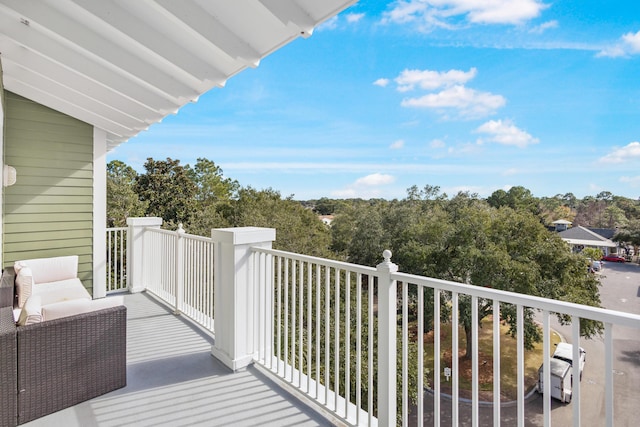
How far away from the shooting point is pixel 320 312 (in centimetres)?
375

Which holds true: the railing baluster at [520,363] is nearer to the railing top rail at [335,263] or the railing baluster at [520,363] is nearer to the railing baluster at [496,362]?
the railing baluster at [496,362]

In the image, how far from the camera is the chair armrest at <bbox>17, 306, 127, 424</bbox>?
228cm

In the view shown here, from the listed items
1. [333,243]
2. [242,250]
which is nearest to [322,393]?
[242,250]

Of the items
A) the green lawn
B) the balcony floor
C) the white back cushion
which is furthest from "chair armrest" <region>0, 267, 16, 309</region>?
the green lawn

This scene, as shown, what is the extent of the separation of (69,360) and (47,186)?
317 centimetres

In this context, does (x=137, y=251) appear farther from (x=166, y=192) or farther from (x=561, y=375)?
(x=166, y=192)

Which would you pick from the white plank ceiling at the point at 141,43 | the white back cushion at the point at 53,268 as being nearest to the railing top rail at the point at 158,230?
the white back cushion at the point at 53,268

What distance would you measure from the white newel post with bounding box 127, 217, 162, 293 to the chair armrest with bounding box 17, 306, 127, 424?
125 inches

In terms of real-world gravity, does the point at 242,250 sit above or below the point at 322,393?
above

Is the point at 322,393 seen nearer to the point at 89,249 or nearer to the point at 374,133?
the point at 89,249

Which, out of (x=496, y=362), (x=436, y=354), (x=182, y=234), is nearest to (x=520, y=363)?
(x=496, y=362)

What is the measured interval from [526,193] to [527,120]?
14.9 m

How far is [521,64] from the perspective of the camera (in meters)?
41.2

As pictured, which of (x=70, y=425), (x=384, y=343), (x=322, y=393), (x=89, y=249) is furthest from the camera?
(x=89, y=249)
